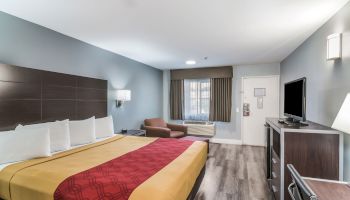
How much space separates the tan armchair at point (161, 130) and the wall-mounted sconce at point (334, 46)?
3.26m

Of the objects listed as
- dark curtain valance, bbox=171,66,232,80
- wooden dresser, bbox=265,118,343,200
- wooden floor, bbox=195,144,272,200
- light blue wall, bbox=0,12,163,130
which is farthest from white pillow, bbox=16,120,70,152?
dark curtain valance, bbox=171,66,232,80

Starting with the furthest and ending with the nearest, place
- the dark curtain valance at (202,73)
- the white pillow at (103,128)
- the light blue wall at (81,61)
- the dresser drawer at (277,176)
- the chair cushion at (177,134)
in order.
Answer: the dark curtain valance at (202,73)
the chair cushion at (177,134)
the white pillow at (103,128)
the light blue wall at (81,61)
the dresser drawer at (277,176)

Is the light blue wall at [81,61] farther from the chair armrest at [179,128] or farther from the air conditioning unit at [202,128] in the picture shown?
the air conditioning unit at [202,128]

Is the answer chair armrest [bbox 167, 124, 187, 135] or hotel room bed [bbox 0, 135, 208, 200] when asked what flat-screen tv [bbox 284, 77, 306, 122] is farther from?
chair armrest [bbox 167, 124, 187, 135]

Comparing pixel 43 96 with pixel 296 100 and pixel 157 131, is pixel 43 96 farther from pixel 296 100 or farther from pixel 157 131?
pixel 296 100

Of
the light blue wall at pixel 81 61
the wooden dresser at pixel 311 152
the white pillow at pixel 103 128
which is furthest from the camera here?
the white pillow at pixel 103 128

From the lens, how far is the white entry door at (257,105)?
202 inches

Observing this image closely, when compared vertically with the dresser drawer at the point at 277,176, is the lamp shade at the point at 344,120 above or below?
above

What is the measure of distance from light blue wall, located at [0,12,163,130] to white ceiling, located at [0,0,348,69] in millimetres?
154

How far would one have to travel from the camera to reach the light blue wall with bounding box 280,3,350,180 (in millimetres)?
1914

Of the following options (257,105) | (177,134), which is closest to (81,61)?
(177,134)

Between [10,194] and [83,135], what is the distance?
111 cm

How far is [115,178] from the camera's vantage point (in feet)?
5.17

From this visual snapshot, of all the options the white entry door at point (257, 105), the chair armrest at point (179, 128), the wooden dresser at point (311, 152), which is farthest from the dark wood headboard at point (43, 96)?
the white entry door at point (257, 105)
